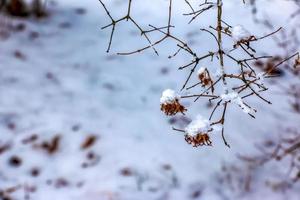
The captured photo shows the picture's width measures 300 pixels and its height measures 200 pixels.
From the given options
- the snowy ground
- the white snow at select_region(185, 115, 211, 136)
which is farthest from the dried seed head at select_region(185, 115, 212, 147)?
the snowy ground

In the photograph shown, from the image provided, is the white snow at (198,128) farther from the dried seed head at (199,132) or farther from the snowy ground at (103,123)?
the snowy ground at (103,123)

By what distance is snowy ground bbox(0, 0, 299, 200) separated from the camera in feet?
12.2

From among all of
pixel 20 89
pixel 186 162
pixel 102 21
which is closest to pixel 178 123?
pixel 186 162

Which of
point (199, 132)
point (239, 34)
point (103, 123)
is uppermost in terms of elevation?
point (239, 34)

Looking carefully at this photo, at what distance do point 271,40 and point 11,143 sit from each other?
109 inches

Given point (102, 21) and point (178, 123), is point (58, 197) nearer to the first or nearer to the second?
point (178, 123)

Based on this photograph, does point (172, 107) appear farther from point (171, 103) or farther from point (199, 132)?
point (199, 132)

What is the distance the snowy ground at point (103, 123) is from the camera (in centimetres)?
372

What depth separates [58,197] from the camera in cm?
364

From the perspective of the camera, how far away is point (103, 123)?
14.1 ft

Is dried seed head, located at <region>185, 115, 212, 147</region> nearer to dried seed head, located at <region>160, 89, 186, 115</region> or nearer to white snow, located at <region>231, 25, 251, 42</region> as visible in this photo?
dried seed head, located at <region>160, 89, 186, 115</region>

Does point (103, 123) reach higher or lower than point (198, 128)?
lower

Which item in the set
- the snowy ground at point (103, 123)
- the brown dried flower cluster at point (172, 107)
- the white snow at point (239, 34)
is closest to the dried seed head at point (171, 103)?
the brown dried flower cluster at point (172, 107)

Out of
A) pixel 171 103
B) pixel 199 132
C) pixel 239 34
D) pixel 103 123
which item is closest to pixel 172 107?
pixel 171 103
